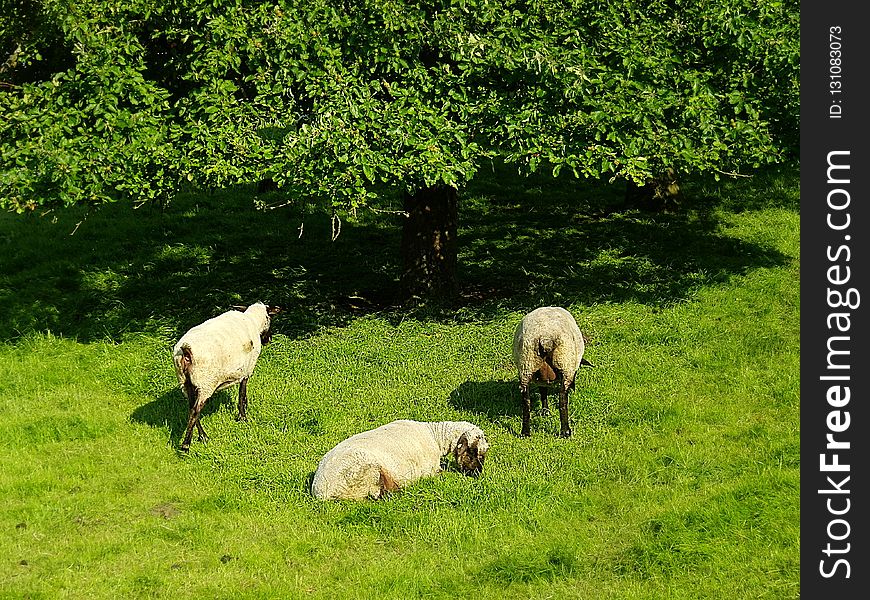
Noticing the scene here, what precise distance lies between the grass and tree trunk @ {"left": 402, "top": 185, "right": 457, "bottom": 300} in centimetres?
58

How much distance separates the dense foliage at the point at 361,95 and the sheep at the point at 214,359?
2642 mm

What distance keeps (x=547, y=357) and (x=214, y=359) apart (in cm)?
451

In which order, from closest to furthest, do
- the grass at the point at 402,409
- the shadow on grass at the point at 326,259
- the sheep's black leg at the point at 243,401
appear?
the grass at the point at 402,409 < the sheep's black leg at the point at 243,401 < the shadow on grass at the point at 326,259

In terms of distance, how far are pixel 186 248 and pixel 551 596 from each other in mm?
15280

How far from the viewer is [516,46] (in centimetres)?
1498

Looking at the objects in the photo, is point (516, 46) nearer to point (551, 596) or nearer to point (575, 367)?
point (575, 367)

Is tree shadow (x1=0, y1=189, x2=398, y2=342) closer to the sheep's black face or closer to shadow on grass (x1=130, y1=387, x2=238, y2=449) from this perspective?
shadow on grass (x1=130, y1=387, x2=238, y2=449)

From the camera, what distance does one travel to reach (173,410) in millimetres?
13906

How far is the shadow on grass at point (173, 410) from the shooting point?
13328 millimetres

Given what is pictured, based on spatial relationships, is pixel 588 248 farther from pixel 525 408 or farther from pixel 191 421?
pixel 191 421

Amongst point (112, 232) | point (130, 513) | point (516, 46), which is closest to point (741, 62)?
point (516, 46)

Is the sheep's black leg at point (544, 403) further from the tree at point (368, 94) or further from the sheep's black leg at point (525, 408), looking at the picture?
the tree at point (368, 94)

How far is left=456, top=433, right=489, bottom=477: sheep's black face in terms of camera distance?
1135 centimetres

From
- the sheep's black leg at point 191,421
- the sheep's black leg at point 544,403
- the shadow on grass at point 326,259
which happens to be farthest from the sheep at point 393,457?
the shadow on grass at point 326,259
